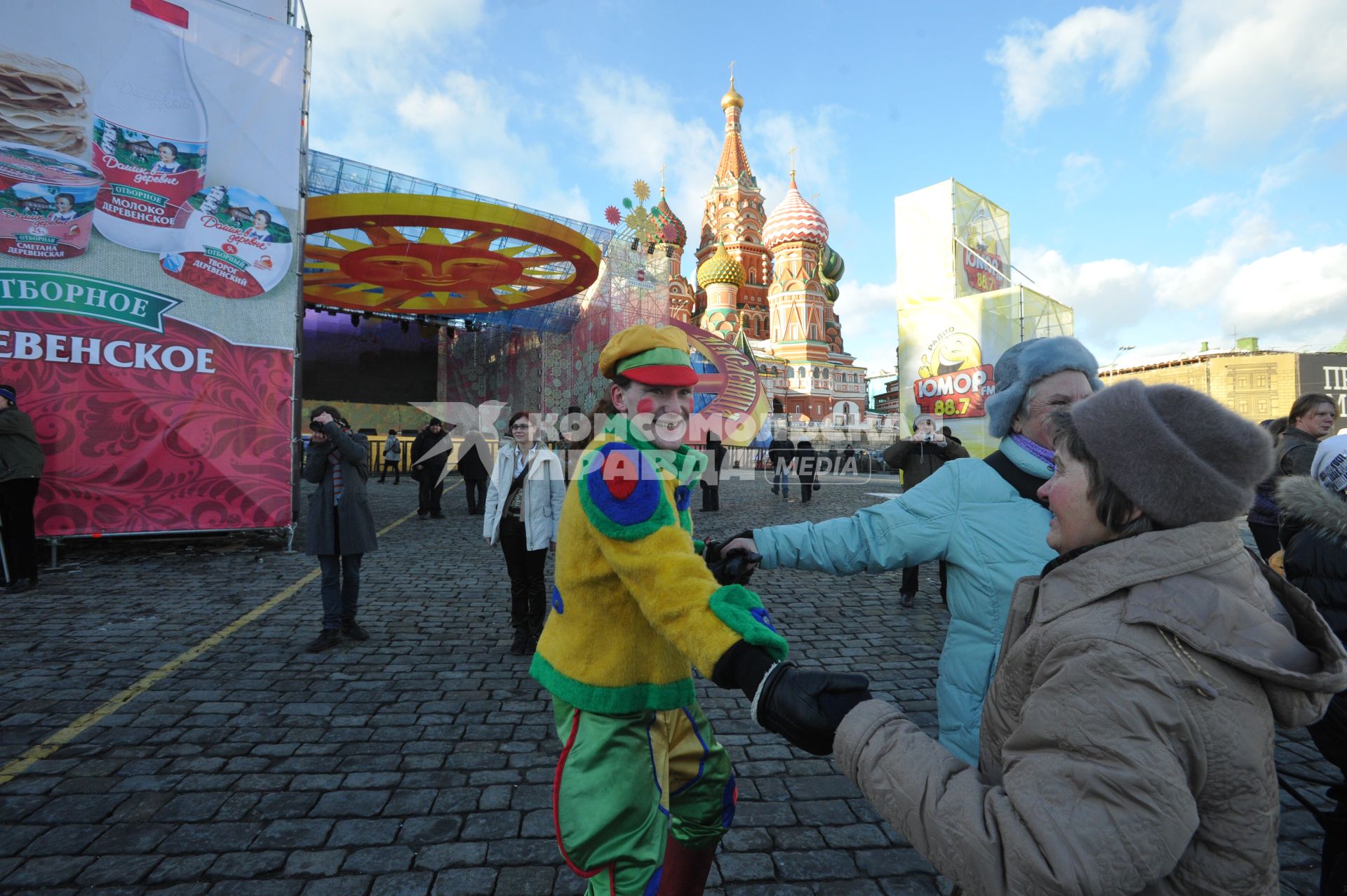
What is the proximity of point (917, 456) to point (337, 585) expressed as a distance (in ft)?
19.4

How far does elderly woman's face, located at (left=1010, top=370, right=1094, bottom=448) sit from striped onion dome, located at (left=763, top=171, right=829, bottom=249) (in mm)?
49238

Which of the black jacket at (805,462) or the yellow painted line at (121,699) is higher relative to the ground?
the black jacket at (805,462)

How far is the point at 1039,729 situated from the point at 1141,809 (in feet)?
0.45

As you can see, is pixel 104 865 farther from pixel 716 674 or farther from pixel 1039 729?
pixel 1039 729

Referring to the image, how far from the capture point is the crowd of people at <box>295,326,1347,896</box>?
883mm

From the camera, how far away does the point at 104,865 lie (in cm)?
244

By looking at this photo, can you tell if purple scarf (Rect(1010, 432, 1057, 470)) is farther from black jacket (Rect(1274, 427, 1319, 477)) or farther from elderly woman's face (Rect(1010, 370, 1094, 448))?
black jacket (Rect(1274, 427, 1319, 477))

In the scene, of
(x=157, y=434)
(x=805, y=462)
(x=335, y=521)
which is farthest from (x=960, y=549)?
(x=805, y=462)

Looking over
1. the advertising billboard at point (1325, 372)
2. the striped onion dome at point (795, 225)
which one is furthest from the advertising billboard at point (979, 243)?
the advertising billboard at point (1325, 372)

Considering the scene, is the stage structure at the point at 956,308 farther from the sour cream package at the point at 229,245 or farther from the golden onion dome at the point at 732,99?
the golden onion dome at the point at 732,99

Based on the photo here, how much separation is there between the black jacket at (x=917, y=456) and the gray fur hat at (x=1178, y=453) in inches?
218

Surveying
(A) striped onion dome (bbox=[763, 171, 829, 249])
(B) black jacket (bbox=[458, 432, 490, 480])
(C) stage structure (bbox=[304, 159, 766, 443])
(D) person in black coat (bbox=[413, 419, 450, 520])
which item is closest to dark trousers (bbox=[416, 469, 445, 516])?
(D) person in black coat (bbox=[413, 419, 450, 520])

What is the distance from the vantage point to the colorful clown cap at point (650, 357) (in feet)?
5.99

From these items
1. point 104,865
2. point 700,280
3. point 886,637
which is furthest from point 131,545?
point 700,280
